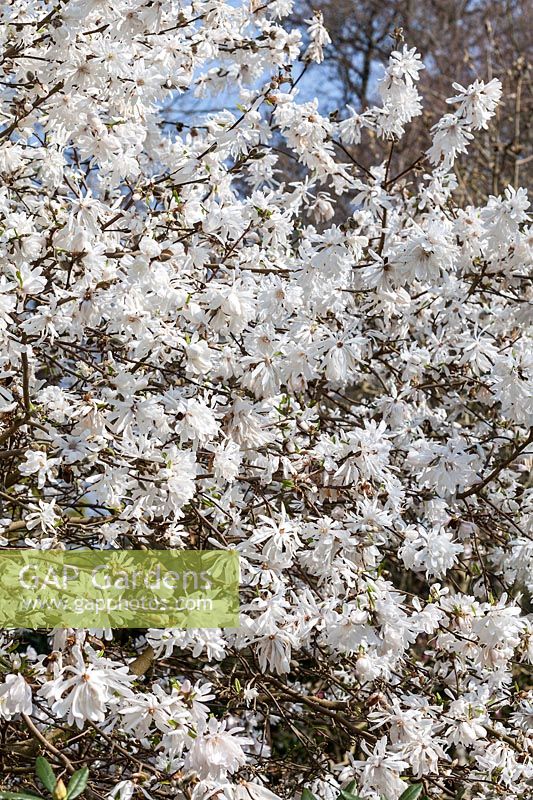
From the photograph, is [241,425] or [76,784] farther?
[241,425]

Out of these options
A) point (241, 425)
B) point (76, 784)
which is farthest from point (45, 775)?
point (241, 425)

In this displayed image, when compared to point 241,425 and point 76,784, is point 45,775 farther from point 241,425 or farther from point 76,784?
point 241,425

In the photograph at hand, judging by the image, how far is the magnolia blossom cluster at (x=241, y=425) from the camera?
239 cm

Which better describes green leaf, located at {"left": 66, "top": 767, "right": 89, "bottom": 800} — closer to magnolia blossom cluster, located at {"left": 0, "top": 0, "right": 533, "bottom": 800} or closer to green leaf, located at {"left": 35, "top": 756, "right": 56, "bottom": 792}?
green leaf, located at {"left": 35, "top": 756, "right": 56, "bottom": 792}

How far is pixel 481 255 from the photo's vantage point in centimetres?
336

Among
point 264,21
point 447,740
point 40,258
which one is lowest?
point 447,740

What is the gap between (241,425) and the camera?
2.53 m

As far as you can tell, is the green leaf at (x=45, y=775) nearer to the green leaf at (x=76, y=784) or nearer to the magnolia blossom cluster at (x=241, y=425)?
the green leaf at (x=76, y=784)

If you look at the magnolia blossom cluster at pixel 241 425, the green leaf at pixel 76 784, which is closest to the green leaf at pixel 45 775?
the green leaf at pixel 76 784

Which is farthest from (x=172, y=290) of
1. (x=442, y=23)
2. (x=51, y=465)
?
(x=442, y=23)

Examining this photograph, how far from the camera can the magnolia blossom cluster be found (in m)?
2.39

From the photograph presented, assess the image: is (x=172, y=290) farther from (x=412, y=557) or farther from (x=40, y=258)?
(x=412, y=557)

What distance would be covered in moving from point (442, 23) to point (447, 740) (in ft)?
38.5

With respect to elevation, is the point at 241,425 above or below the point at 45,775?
above
